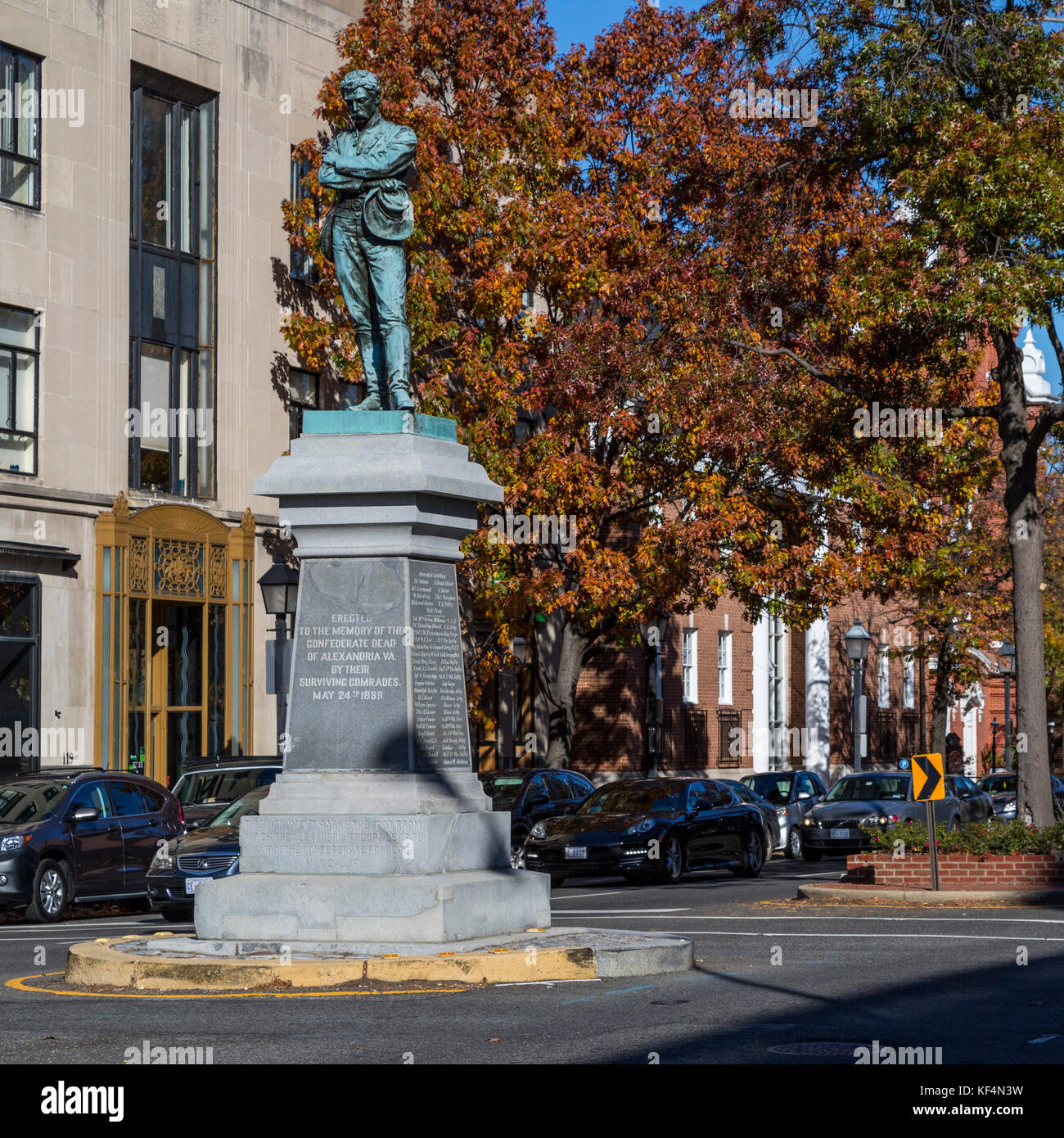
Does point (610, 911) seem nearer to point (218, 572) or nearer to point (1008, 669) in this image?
point (218, 572)

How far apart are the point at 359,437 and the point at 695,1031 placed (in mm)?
5381

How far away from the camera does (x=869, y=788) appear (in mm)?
31859

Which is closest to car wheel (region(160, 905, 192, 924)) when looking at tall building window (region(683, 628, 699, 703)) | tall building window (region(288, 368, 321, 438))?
tall building window (region(288, 368, 321, 438))

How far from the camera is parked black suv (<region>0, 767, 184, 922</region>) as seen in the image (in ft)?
66.7

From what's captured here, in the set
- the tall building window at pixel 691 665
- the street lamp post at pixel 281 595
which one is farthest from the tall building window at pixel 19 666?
the tall building window at pixel 691 665

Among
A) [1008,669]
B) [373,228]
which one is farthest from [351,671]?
[1008,669]

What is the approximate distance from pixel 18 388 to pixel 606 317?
29.2ft

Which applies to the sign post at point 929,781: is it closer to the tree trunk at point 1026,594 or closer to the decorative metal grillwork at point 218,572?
the tree trunk at point 1026,594

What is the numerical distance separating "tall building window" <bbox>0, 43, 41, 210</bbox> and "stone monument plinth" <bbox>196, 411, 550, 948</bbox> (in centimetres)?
1549

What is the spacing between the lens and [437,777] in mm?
12883

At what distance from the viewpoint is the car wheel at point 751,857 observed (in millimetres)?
26562

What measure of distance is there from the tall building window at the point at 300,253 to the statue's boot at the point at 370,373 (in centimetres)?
1771
